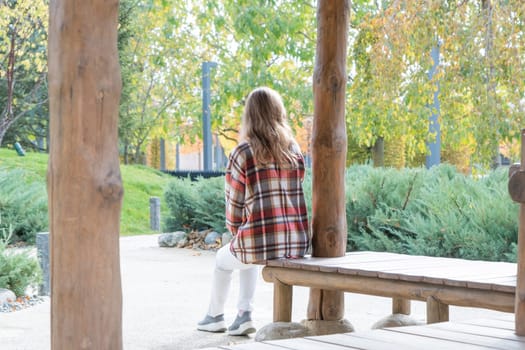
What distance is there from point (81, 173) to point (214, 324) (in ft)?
9.49

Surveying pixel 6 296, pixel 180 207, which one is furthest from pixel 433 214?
pixel 180 207

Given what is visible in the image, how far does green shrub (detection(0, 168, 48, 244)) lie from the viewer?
1306cm

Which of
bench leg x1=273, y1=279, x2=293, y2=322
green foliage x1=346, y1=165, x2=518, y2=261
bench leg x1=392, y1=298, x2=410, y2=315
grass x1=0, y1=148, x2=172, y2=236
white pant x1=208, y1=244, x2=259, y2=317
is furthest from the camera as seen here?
grass x1=0, y1=148, x2=172, y2=236

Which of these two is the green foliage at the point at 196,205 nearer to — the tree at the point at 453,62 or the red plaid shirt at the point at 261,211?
the tree at the point at 453,62

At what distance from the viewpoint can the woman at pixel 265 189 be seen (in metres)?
5.38

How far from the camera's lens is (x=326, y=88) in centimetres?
546

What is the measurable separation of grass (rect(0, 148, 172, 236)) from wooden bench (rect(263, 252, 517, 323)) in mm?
11051

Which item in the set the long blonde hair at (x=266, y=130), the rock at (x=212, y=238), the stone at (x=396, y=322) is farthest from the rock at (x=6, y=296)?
the rock at (x=212, y=238)

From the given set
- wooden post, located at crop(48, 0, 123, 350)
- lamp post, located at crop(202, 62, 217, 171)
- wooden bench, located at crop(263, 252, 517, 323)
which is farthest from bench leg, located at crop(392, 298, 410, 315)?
lamp post, located at crop(202, 62, 217, 171)

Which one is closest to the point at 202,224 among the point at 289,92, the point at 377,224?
the point at 377,224

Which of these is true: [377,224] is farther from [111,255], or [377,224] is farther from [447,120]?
[111,255]

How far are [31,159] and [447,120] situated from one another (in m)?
12.7

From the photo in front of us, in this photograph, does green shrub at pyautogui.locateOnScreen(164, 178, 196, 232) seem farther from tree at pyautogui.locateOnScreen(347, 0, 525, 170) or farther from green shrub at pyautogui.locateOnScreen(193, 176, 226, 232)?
tree at pyautogui.locateOnScreen(347, 0, 525, 170)

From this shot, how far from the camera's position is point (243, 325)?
5.87m
